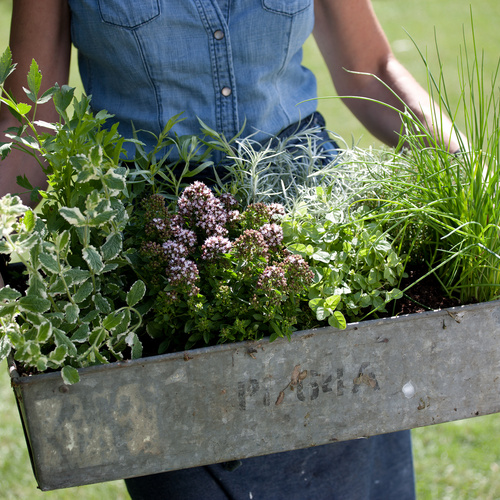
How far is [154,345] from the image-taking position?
1.07 metres

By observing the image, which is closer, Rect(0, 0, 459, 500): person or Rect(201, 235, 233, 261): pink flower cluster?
Rect(201, 235, 233, 261): pink flower cluster

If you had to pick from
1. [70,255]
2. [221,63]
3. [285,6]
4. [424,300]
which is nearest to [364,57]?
[285,6]

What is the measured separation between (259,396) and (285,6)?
0.85m

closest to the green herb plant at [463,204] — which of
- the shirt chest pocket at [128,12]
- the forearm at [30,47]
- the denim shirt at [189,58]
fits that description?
the denim shirt at [189,58]

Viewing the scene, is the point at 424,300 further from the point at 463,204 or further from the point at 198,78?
the point at 198,78

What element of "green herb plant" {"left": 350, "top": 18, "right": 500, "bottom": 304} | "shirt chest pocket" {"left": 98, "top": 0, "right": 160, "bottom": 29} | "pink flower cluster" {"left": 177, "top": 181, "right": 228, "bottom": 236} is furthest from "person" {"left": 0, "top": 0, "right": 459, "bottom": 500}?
"pink flower cluster" {"left": 177, "top": 181, "right": 228, "bottom": 236}

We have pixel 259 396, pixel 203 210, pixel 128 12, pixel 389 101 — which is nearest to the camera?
pixel 259 396

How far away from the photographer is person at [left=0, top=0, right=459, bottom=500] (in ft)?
4.18

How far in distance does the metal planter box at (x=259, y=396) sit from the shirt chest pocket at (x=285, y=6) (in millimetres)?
743

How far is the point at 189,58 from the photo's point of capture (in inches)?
51.7

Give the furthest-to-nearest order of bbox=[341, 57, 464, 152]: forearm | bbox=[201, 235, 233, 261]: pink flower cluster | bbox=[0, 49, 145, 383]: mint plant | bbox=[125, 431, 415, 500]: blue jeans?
bbox=[341, 57, 464, 152]: forearm
bbox=[125, 431, 415, 500]: blue jeans
bbox=[201, 235, 233, 261]: pink flower cluster
bbox=[0, 49, 145, 383]: mint plant

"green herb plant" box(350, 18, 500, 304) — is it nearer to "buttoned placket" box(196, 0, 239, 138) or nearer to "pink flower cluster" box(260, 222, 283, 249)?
"pink flower cluster" box(260, 222, 283, 249)

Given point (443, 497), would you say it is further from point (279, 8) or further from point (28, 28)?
point (28, 28)

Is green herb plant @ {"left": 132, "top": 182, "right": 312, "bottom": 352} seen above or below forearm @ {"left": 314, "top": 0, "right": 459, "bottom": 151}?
below
